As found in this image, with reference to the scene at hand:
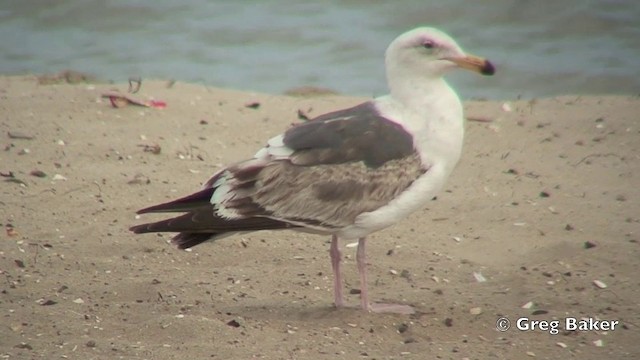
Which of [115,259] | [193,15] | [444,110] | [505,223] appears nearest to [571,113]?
[505,223]

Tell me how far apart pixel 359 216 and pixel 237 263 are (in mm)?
1049

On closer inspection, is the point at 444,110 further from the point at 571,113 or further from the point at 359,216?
the point at 571,113

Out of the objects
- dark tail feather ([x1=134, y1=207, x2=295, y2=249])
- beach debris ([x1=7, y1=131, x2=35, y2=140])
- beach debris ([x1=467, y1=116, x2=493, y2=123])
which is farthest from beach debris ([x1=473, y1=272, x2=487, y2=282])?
beach debris ([x1=7, y1=131, x2=35, y2=140])

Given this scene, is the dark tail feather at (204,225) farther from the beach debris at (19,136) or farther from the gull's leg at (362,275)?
the beach debris at (19,136)

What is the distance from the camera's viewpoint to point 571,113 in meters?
9.42

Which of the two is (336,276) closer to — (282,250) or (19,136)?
(282,250)

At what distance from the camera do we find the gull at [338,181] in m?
6.01

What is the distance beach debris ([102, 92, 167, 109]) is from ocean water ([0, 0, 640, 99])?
3.11 m

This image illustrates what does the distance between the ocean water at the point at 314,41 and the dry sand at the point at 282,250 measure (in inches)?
122

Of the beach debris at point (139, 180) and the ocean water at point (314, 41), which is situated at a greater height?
the beach debris at point (139, 180)

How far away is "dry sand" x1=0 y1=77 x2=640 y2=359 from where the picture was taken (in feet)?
18.6

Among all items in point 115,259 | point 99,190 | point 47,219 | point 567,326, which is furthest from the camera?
point 99,190

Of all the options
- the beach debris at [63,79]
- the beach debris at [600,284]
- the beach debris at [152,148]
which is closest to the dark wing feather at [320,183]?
the beach debris at [600,284]

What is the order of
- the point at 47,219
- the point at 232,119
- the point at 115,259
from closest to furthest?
the point at 115,259
the point at 47,219
the point at 232,119
